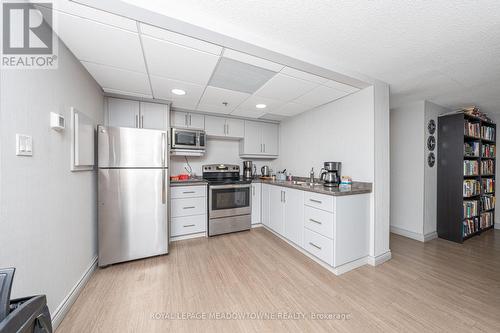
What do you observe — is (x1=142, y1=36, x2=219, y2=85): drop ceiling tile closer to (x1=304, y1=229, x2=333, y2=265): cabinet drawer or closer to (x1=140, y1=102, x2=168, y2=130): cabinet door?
(x1=140, y1=102, x2=168, y2=130): cabinet door

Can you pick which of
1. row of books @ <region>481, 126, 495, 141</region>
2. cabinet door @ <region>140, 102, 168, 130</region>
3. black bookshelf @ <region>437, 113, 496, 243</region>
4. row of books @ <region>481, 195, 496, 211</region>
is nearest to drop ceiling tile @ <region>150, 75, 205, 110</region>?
cabinet door @ <region>140, 102, 168, 130</region>

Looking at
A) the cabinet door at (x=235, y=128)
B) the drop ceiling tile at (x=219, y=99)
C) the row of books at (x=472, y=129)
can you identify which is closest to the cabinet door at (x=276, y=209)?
the cabinet door at (x=235, y=128)

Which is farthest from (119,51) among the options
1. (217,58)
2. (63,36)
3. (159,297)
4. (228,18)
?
(159,297)

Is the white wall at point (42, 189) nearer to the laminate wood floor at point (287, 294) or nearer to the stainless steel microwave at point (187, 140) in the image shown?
the laminate wood floor at point (287, 294)

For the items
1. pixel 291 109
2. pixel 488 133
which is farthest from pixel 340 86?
pixel 488 133

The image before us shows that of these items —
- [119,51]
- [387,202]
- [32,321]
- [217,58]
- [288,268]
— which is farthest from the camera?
[387,202]

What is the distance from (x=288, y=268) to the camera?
2.11m

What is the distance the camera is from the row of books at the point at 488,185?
3.37m

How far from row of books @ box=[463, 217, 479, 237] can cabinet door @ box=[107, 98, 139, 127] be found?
5405 millimetres

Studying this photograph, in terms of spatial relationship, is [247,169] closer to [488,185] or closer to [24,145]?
[24,145]

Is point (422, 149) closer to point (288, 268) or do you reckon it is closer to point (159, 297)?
point (288, 268)

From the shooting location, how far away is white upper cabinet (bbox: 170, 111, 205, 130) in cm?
316

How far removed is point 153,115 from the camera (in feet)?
9.02

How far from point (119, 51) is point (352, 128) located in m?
2.70
